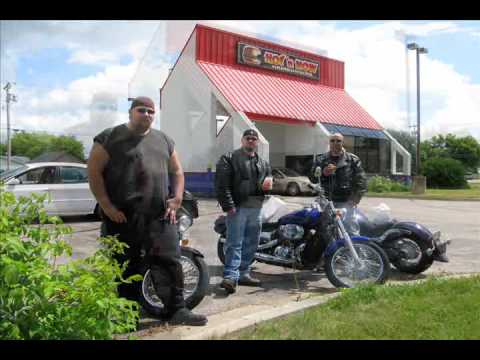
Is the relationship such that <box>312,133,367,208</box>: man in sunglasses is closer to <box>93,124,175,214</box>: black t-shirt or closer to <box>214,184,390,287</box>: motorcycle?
<box>214,184,390,287</box>: motorcycle

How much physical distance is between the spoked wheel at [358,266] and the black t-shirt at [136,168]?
221 cm

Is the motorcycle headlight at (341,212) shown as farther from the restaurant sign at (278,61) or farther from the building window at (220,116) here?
the building window at (220,116)

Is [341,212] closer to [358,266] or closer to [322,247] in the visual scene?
[322,247]

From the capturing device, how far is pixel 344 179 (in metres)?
5.41

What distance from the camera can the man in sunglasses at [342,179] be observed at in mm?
5398

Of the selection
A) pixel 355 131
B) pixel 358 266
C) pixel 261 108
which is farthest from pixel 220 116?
pixel 355 131

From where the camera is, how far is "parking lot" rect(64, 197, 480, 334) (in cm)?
468

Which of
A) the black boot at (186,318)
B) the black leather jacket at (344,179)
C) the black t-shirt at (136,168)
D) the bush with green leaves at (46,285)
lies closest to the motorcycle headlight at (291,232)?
the black leather jacket at (344,179)

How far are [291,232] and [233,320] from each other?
5.60 ft

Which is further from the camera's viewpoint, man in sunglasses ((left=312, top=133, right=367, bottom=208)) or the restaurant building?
man in sunglasses ((left=312, top=133, right=367, bottom=208))

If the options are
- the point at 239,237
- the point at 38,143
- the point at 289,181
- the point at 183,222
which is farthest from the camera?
the point at 289,181

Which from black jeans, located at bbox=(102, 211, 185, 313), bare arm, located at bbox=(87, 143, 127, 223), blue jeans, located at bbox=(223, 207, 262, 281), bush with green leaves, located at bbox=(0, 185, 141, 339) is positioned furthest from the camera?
blue jeans, located at bbox=(223, 207, 262, 281)

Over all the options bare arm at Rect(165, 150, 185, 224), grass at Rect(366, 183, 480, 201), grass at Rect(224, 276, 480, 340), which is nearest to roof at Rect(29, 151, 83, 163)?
bare arm at Rect(165, 150, 185, 224)

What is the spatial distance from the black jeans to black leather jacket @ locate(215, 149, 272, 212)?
1.26 m
